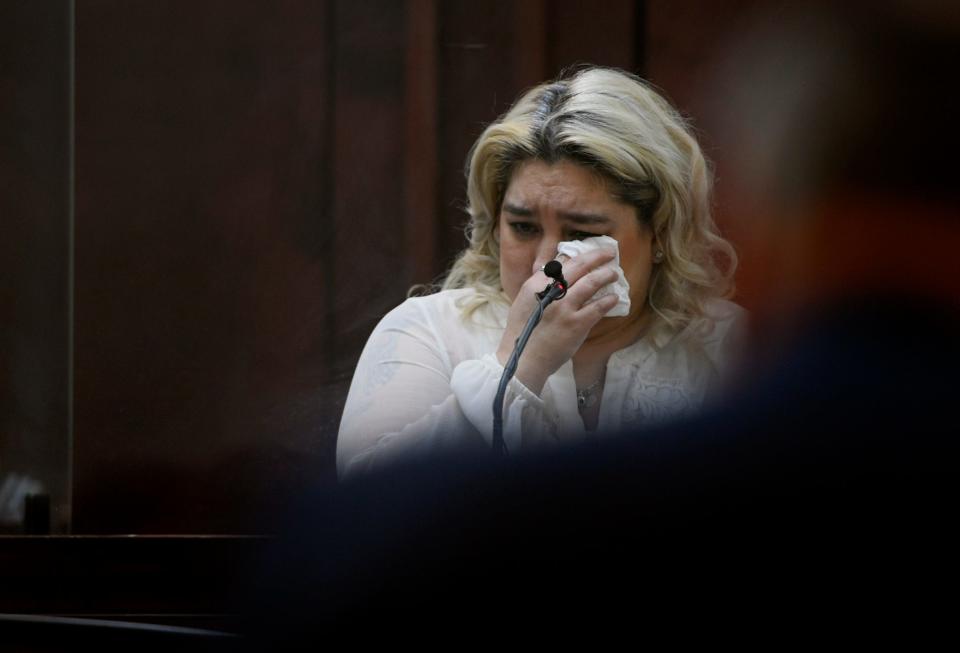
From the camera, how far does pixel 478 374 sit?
1.63 m

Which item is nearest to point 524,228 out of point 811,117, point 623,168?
point 623,168

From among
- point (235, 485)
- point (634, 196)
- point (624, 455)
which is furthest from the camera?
point (235, 485)

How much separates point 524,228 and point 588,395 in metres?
0.23

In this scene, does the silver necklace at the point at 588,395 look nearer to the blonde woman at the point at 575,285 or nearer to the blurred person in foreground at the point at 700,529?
the blonde woman at the point at 575,285

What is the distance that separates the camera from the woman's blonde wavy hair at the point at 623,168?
1.73 m

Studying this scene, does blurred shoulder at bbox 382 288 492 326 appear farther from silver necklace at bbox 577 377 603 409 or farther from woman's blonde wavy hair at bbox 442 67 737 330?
silver necklace at bbox 577 377 603 409

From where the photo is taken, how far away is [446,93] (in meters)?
1.99

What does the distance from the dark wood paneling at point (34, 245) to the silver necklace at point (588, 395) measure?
2.65 feet

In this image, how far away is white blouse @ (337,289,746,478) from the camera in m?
1.60

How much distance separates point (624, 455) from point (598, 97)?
139 cm

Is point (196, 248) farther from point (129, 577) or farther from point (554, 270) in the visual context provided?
point (554, 270)

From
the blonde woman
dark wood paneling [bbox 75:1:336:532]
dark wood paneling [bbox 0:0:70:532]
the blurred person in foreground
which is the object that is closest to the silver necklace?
the blonde woman

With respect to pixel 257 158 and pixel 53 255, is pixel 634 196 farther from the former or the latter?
pixel 53 255

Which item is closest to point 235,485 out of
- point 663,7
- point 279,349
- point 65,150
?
point 279,349
